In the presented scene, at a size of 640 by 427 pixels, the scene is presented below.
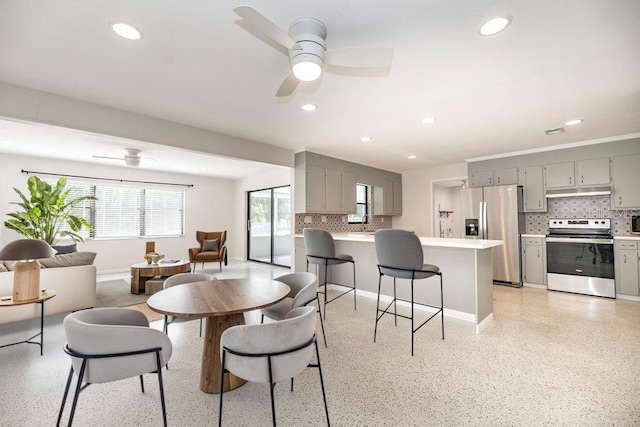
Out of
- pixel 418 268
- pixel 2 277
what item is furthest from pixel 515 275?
pixel 2 277

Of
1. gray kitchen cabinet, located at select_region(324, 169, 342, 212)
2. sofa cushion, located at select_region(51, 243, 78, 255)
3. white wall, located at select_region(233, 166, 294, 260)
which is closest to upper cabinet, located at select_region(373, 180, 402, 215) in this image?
gray kitchen cabinet, located at select_region(324, 169, 342, 212)

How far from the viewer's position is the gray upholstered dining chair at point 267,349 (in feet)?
4.55

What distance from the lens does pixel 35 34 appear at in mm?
1939

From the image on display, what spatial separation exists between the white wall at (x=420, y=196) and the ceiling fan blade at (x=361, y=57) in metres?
5.11

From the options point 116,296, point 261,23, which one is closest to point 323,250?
point 261,23

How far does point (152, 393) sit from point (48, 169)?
Answer: 6.17 metres

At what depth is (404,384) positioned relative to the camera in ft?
6.86

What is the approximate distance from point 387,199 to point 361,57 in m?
5.22

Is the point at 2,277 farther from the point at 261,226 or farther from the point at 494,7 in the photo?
the point at 261,226

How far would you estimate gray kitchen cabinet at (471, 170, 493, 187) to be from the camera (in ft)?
18.1

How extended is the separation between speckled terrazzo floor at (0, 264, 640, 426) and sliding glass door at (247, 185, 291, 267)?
171 inches

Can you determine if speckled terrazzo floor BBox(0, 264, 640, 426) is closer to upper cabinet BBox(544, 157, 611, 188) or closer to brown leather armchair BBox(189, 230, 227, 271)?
upper cabinet BBox(544, 157, 611, 188)

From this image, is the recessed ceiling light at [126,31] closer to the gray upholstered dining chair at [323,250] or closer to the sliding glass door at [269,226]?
the gray upholstered dining chair at [323,250]

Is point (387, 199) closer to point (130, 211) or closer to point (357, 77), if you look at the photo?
point (357, 77)
